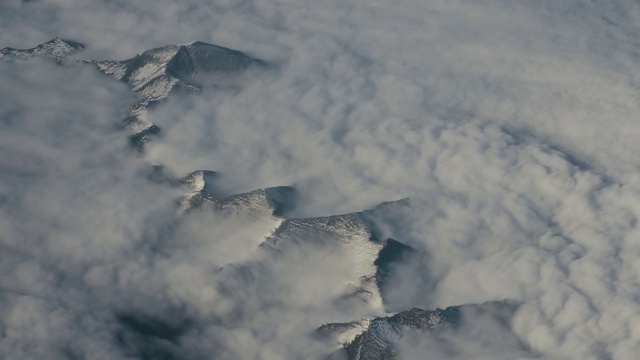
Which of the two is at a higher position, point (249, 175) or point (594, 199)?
point (594, 199)

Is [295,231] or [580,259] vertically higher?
[580,259]

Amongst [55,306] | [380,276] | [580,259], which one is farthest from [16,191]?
[580,259]

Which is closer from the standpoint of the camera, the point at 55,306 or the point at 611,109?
the point at 55,306

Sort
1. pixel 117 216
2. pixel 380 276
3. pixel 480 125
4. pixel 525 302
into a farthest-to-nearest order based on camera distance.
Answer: pixel 480 125, pixel 117 216, pixel 380 276, pixel 525 302

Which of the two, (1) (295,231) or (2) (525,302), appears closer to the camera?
(2) (525,302)

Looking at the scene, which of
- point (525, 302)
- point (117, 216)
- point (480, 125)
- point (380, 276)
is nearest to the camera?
point (525, 302)

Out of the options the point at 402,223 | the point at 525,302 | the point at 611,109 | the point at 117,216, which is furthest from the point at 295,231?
the point at 611,109

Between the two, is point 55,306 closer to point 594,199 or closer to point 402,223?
point 402,223

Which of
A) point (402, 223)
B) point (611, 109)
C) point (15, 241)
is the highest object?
point (611, 109)

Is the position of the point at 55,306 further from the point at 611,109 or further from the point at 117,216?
the point at 611,109
